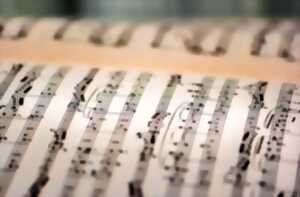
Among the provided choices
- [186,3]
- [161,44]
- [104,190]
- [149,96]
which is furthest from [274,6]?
[104,190]

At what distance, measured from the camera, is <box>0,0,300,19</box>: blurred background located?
1.42 m

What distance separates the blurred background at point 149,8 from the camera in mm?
1417

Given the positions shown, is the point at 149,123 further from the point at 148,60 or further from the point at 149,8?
the point at 149,8

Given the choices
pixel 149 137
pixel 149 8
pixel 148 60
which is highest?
pixel 149 8

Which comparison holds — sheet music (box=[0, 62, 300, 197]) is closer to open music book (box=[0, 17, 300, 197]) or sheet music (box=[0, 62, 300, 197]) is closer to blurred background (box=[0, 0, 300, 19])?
open music book (box=[0, 17, 300, 197])

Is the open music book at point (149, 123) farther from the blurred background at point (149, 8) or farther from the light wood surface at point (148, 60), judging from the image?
the blurred background at point (149, 8)

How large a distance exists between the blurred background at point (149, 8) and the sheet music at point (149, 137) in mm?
→ 784

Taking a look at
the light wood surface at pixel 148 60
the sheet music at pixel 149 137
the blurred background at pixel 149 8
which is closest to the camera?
the sheet music at pixel 149 137

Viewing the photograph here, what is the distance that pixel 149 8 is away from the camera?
4.98 ft

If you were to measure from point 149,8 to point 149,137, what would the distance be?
95cm

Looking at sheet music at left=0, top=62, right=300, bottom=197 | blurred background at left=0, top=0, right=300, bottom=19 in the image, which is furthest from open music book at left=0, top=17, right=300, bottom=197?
blurred background at left=0, top=0, right=300, bottom=19

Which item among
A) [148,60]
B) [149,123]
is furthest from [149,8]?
[149,123]

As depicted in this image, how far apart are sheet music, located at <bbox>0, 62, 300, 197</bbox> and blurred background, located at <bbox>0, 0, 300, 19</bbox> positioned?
0.78 meters

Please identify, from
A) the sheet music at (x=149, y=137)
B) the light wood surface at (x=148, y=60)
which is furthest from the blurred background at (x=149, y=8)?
the sheet music at (x=149, y=137)
